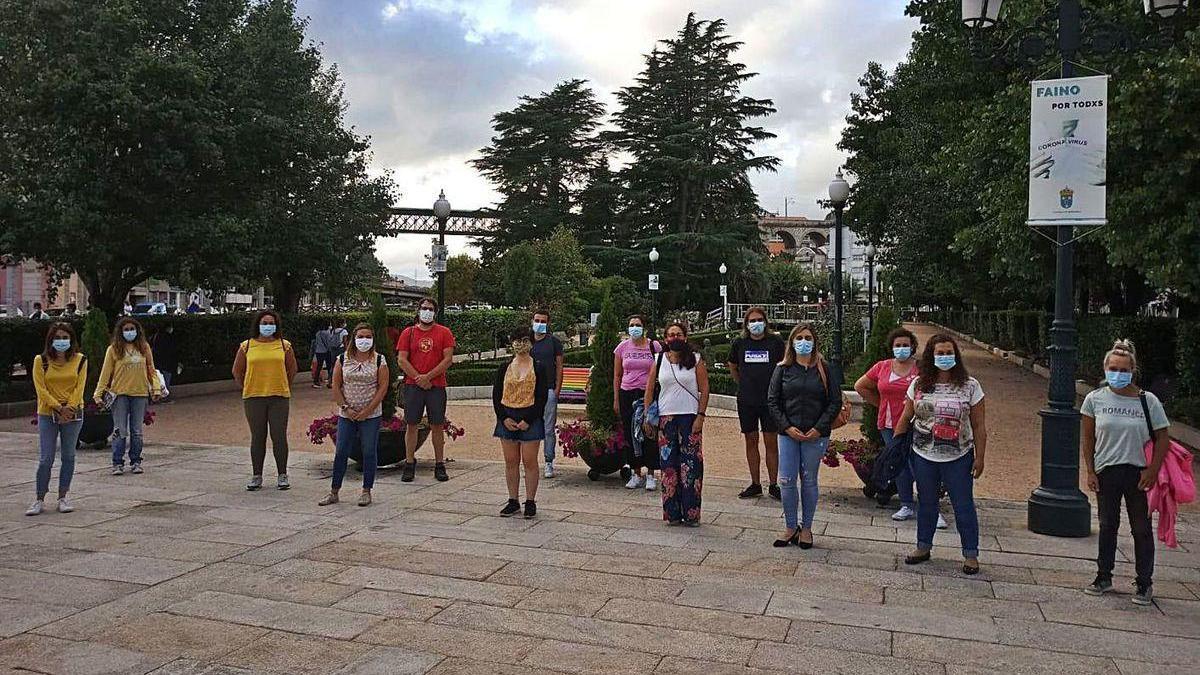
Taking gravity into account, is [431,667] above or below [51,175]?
below

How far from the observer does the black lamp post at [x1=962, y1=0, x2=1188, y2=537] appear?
705cm

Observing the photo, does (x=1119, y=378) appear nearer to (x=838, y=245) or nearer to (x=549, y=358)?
(x=549, y=358)

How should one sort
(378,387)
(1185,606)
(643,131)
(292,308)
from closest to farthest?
1. (1185,606)
2. (378,387)
3. (292,308)
4. (643,131)

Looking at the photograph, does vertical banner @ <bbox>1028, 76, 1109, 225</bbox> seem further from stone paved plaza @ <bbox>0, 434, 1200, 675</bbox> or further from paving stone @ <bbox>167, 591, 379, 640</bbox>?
paving stone @ <bbox>167, 591, 379, 640</bbox>

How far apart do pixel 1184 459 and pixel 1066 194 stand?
2.84 m

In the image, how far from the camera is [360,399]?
798 centimetres

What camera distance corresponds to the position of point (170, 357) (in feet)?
56.3

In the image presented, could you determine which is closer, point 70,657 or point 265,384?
point 70,657

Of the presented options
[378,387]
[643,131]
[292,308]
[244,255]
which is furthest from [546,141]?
[378,387]

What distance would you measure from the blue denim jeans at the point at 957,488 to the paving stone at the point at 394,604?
3.26 m

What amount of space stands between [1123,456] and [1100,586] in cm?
85

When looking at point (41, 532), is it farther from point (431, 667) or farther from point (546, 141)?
point (546, 141)

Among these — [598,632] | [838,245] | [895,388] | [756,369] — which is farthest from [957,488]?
[838,245]

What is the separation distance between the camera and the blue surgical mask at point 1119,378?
544 cm
